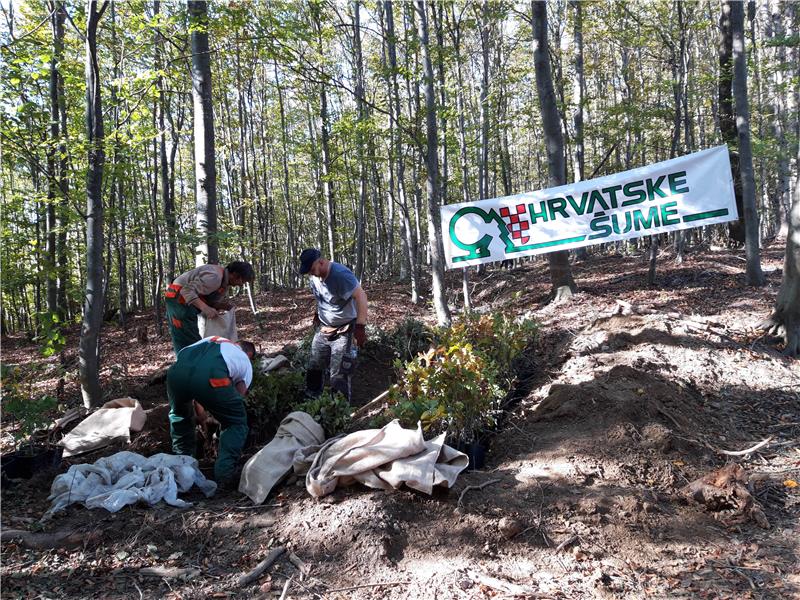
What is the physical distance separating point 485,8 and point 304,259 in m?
11.0

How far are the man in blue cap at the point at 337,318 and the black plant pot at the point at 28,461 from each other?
2.29 metres

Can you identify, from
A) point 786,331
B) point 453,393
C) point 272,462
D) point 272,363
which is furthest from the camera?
point 272,363

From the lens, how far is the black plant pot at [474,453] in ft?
13.0

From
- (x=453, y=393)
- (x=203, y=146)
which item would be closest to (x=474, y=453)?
(x=453, y=393)

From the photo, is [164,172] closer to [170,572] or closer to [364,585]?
[170,572]

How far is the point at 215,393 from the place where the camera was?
3.92m

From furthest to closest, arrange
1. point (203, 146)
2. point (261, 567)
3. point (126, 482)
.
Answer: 1. point (203, 146)
2. point (126, 482)
3. point (261, 567)

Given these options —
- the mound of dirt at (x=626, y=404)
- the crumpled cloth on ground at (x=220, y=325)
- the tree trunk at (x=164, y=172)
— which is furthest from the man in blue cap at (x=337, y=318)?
the mound of dirt at (x=626, y=404)

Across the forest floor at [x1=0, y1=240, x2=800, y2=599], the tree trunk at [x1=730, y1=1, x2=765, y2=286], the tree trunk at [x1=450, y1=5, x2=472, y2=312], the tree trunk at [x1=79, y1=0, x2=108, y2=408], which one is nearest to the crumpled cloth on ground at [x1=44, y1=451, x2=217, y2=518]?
the forest floor at [x1=0, y1=240, x2=800, y2=599]

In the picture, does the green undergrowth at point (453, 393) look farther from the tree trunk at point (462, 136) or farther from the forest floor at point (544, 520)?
the tree trunk at point (462, 136)

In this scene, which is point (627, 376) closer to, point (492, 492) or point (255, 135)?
point (492, 492)

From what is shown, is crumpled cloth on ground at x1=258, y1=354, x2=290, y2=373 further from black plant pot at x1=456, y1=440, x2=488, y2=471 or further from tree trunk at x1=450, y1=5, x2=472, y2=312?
black plant pot at x1=456, y1=440, x2=488, y2=471

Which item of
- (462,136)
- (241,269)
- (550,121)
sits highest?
(462,136)

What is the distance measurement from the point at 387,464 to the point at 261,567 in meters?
0.96
